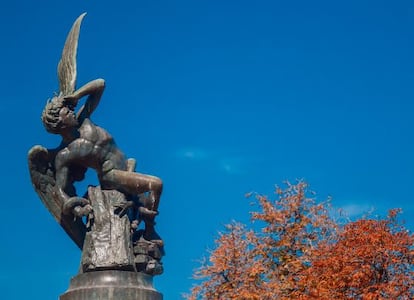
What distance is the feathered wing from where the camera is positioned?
12.8 metres

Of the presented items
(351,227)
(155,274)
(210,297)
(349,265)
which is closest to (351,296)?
(349,265)

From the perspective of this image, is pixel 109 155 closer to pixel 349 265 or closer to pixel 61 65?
pixel 61 65

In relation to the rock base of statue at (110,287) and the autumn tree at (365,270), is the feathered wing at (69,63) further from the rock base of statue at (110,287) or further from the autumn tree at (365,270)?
the autumn tree at (365,270)

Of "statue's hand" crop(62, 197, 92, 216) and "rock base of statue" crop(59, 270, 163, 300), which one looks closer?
"rock base of statue" crop(59, 270, 163, 300)

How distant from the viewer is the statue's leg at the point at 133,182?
495 inches

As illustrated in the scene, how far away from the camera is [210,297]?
109 ft

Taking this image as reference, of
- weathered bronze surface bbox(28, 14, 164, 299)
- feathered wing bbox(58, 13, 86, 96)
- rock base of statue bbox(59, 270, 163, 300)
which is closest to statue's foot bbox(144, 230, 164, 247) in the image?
weathered bronze surface bbox(28, 14, 164, 299)

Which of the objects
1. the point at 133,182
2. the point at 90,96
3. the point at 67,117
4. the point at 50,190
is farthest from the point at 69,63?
the point at 133,182

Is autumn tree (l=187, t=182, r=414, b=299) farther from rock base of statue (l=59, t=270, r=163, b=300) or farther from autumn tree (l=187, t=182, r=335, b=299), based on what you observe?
rock base of statue (l=59, t=270, r=163, b=300)

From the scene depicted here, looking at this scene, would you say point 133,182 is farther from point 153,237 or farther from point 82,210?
point 153,237

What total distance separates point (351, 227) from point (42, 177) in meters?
20.0

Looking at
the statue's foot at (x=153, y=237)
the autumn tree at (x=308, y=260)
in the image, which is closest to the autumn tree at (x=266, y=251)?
the autumn tree at (x=308, y=260)

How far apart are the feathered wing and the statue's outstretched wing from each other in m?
1.05

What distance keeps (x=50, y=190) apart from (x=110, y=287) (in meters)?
2.08
